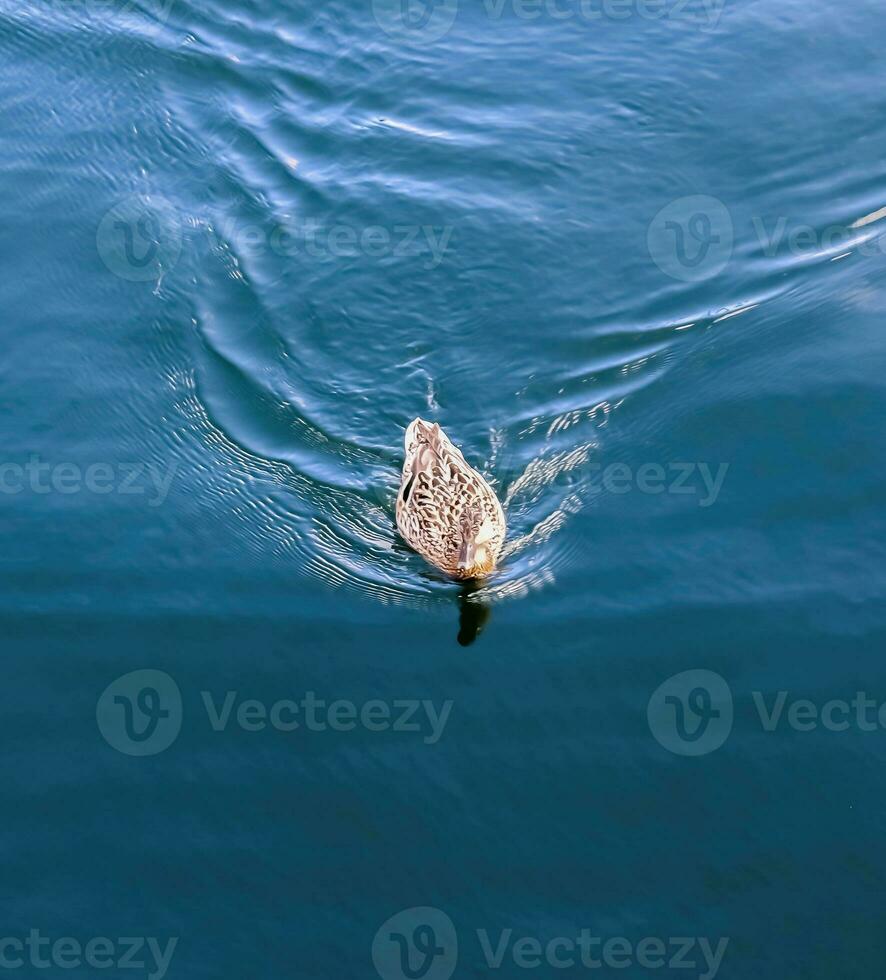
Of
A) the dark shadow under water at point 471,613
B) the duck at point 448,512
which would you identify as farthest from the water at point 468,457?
the duck at point 448,512

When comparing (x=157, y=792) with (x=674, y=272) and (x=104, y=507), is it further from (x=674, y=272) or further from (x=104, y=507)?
(x=674, y=272)

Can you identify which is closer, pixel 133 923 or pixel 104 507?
pixel 133 923

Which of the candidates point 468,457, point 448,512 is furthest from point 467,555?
point 468,457

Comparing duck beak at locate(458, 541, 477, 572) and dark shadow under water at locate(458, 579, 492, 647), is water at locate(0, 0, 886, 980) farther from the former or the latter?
duck beak at locate(458, 541, 477, 572)

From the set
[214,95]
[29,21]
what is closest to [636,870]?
[214,95]

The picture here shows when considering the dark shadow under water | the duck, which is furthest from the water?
the duck

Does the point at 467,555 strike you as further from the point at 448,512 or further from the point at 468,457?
the point at 468,457
